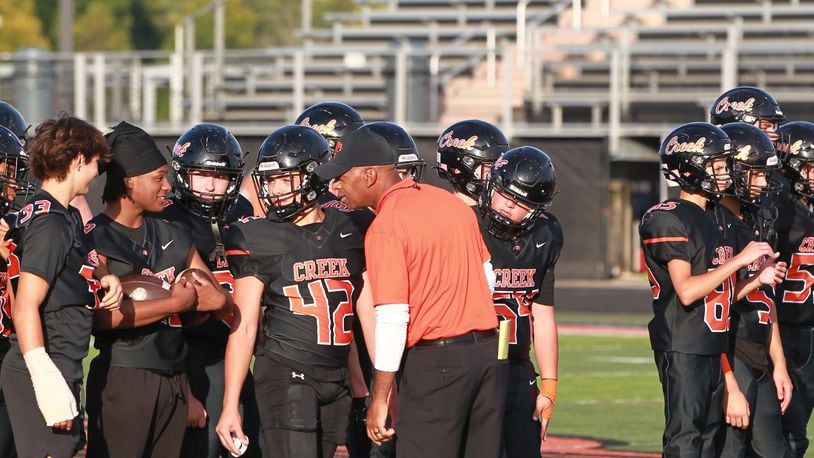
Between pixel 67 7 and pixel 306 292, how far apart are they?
22.9 metres

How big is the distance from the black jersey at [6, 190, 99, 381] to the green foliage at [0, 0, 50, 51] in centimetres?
4408

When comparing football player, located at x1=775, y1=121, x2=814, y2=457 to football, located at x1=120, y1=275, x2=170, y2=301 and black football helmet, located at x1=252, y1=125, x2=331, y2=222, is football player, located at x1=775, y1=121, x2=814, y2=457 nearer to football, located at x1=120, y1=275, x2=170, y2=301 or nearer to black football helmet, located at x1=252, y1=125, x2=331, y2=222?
black football helmet, located at x1=252, y1=125, x2=331, y2=222

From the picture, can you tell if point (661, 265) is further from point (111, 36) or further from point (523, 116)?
point (111, 36)

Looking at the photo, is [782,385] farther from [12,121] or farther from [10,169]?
[12,121]

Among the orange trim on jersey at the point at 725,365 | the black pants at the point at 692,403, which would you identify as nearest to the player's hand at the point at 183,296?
the black pants at the point at 692,403

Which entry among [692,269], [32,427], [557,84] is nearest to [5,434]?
[32,427]

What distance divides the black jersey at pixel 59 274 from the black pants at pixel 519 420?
1.86 metres

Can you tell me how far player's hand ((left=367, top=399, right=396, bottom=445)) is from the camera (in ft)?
17.3

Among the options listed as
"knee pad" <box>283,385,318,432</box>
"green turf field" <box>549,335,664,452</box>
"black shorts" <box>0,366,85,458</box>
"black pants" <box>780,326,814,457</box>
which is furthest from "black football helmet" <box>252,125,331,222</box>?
"green turf field" <box>549,335,664,452</box>

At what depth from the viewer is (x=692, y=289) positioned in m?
6.32

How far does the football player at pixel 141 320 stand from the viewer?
225 inches

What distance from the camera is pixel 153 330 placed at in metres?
5.84

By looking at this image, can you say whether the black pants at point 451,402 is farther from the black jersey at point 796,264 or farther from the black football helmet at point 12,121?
the black football helmet at point 12,121

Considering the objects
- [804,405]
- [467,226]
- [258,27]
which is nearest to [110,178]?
[467,226]
